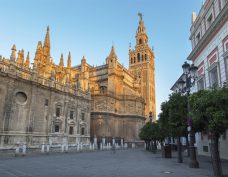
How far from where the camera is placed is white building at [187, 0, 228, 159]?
15.8 meters

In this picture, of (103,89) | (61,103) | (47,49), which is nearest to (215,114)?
(61,103)

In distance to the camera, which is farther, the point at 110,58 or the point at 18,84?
the point at 110,58

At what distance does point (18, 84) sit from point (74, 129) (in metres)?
13.4

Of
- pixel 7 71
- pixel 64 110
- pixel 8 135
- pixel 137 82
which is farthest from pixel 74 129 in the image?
pixel 137 82

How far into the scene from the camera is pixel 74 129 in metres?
36.1

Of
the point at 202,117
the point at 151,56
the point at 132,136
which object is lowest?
the point at 132,136

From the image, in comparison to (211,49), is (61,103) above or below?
below

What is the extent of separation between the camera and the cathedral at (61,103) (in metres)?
25.8

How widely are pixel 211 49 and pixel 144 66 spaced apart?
209 feet

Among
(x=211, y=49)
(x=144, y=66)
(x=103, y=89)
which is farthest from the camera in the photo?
(x=144, y=66)

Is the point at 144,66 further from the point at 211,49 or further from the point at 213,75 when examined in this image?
the point at 213,75

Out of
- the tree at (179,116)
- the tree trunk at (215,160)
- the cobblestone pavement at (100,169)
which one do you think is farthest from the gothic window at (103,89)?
the tree trunk at (215,160)

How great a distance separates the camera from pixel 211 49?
18.3 meters

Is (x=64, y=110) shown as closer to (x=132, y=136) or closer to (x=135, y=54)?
(x=132, y=136)
